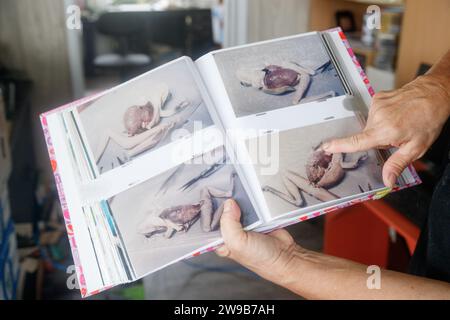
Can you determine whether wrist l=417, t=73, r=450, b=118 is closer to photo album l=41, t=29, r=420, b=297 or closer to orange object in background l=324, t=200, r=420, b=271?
photo album l=41, t=29, r=420, b=297

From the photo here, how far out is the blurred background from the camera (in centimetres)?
140

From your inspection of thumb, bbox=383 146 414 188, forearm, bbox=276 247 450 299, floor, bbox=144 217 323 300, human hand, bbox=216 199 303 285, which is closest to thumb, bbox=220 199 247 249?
human hand, bbox=216 199 303 285

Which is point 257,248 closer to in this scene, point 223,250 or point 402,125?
point 223,250

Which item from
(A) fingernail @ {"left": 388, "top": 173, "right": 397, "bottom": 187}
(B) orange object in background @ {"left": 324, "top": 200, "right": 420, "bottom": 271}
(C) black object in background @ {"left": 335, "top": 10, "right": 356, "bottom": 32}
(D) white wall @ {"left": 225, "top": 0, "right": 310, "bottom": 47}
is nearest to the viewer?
(A) fingernail @ {"left": 388, "top": 173, "right": 397, "bottom": 187}

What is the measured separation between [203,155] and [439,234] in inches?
13.7

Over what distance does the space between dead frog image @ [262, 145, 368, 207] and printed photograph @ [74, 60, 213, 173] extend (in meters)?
0.14

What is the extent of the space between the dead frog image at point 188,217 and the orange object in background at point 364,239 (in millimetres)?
1014

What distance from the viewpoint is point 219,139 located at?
0.69 meters

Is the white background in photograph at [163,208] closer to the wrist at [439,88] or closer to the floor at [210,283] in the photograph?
the wrist at [439,88]

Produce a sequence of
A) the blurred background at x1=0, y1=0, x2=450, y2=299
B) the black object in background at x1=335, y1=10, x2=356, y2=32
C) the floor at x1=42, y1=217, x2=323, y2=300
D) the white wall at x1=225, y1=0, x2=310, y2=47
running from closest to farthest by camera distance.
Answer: the blurred background at x1=0, y1=0, x2=450, y2=299, the floor at x1=42, y1=217, x2=323, y2=300, the black object in background at x1=335, y1=10, x2=356, y2=32, the white wall at x1=225, y1=0, x2=310, y2=47

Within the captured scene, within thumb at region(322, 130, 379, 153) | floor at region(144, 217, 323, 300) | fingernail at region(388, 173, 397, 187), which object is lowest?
floor at region(144, 217, 323, 300)

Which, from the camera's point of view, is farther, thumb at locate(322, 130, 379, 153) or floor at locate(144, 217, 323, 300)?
floor at locate(144, 217, 323, 300)

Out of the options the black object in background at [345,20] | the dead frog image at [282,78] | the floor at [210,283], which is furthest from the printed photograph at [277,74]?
the black object in background at [345,20]

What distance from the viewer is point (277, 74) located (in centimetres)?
74
